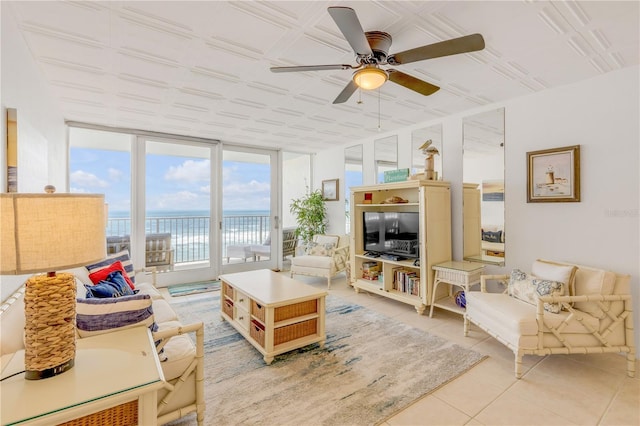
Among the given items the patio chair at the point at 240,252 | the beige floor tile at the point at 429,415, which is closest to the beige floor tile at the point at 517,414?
the beige floor tile at the point at 429,415

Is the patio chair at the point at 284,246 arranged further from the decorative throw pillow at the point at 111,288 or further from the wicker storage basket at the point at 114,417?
the wicker storage basket at the point at 114,417

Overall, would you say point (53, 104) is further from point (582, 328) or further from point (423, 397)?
point (582, 328)

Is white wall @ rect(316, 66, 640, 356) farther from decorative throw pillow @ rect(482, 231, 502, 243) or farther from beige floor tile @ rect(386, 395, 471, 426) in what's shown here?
beige floor tile @ rect(386, 395, 471, 426)

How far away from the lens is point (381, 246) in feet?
13.6

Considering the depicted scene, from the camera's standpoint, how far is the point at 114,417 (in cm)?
110

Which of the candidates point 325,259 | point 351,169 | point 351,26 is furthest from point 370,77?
point 351,169

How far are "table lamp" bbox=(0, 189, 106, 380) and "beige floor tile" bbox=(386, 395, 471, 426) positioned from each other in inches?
67.9

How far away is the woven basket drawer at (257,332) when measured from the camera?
2.51 metres

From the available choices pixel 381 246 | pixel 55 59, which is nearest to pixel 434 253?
pixel 381 246

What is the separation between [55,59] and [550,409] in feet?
14.1

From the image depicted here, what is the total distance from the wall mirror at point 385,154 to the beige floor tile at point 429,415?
3202 millimetres

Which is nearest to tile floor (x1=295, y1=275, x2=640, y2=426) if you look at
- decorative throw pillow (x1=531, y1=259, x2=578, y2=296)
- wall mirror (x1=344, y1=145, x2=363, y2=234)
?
decorative throw pillow (x1=531, y1=259, x2=578, y2=296)

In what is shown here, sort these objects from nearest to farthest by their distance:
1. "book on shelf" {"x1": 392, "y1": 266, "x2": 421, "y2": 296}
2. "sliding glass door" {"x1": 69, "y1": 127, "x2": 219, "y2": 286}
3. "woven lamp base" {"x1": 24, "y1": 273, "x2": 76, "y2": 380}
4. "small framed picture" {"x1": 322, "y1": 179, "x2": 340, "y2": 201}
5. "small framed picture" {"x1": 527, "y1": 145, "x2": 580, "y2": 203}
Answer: "woven lamp base" {"x1": 24, "y1": 273, "x2": 76, "y2": 380}
"small framed picture" {"x1": 527, "y1": 145, "x2": 580, "y2": 203}
"book on shelf" {"x1": 392, "y1": 266, "x2": 421, "y2": 296}
"sliding glass door" {"x1": 69, "y1": 127, "x2": 219, "y2": 286}
"small framed picture" {"x1": 322, "y1": 179, "x2": 340, "y2": 201}

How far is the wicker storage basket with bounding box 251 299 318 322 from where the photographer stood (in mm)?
2527
